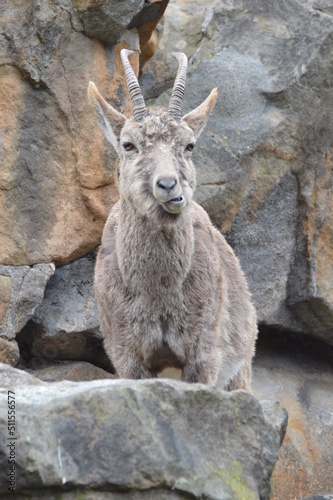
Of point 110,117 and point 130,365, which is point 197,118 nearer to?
point 110,117

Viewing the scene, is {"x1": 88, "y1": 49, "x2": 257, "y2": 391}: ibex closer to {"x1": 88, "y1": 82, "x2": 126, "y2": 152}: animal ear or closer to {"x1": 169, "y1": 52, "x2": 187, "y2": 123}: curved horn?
{"x1": 169, "y1": 52, "x2": 187, "y2": 123}: curved horn

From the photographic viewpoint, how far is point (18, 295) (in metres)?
7.06

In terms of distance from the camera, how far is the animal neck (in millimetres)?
5926

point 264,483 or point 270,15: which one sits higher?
point 270,15

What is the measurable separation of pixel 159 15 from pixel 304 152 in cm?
199

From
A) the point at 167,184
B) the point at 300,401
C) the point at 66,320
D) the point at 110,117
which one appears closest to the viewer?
the point at 167,184

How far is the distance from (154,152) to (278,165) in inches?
115

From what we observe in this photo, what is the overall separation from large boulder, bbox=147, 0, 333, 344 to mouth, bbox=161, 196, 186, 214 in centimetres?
266

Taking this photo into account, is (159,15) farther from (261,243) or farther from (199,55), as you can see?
(261,243)

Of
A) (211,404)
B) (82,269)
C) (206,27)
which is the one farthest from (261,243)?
(211,404)

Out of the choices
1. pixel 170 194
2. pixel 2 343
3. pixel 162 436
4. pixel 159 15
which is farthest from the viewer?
pixel 159 15

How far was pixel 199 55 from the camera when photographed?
8.90 metres

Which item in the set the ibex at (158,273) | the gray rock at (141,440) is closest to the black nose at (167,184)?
the ibex at (158,273)

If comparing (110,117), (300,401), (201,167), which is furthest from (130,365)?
(300,401)
